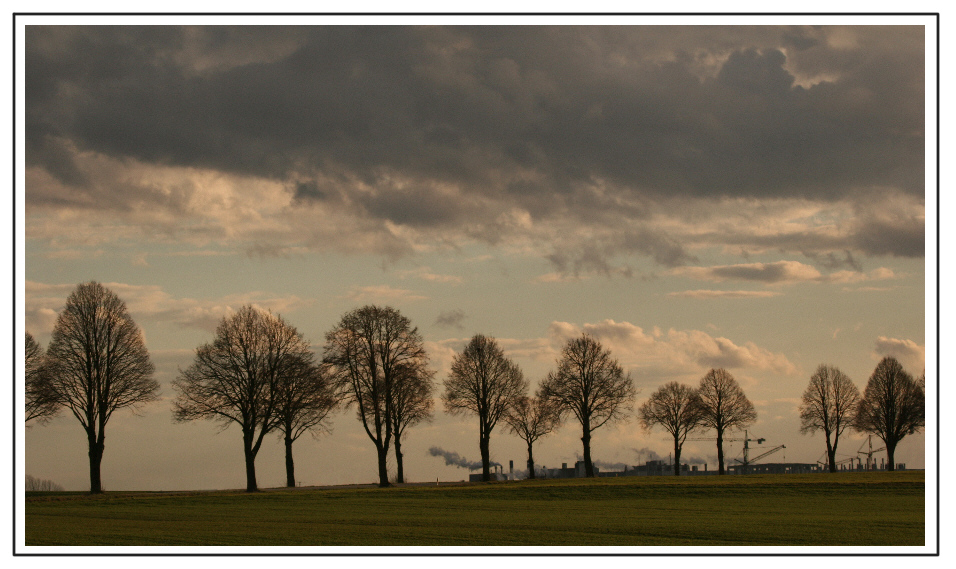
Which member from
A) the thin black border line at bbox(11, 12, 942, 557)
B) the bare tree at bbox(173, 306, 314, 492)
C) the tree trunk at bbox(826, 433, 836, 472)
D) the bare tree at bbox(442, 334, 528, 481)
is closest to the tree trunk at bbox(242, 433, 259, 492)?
the bare tree at bbox(173, 306, 314, 492)

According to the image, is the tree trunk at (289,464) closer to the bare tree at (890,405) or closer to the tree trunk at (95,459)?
the tree trunk at (95,459)

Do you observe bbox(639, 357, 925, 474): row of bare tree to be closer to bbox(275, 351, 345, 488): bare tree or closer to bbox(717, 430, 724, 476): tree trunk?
bbox(717, 430, 724, 476): tree trunk

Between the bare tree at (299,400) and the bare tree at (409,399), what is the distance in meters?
4.68

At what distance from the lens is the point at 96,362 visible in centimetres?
5547

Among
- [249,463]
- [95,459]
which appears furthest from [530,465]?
[95,459]

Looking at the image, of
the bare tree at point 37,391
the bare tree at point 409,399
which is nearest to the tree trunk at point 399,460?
the bare tree at point 409,399

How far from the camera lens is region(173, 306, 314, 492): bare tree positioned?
186ft

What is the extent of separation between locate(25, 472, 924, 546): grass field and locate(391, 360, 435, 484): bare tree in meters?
5.43

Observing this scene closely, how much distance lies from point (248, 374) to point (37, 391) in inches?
504
